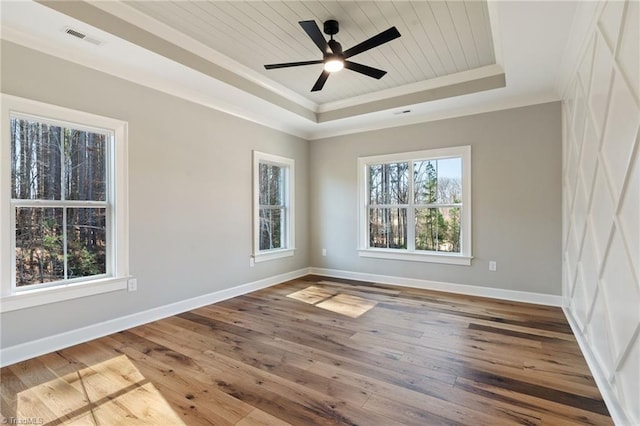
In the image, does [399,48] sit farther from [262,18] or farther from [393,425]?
[393,425]

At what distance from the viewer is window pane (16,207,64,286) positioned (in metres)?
2.51

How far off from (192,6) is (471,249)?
13.6 ft

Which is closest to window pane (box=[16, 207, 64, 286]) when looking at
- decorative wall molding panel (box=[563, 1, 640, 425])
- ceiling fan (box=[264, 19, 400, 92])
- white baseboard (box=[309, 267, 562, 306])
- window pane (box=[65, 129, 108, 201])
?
window pane (box=[65, 129, 108, 201])

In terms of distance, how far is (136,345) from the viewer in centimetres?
271

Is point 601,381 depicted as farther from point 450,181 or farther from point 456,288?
point 450,181

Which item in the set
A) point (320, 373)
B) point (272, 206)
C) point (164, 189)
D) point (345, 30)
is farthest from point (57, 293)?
point (345, 30)

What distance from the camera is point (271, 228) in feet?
16.6

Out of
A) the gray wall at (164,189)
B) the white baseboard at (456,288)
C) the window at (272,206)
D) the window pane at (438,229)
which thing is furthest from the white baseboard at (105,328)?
the window pane at (438,229)

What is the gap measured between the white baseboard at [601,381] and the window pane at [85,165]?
408 centimetres

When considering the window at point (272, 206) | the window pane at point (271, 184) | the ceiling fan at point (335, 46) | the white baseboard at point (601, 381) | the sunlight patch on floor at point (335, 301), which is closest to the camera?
the white baseboard at point (601, 381)

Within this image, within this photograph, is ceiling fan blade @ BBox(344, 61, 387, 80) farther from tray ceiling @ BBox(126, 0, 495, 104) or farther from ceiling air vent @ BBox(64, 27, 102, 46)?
ceiling air vent @ BBox(64, 27, 102, 46)

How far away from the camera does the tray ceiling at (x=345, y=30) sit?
2570 mm

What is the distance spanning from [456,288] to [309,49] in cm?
359

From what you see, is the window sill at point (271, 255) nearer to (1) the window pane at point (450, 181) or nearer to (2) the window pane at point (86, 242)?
(2) the window pane at point (86, 242)
